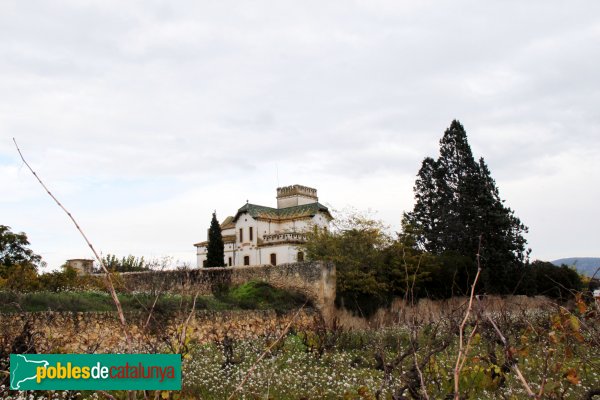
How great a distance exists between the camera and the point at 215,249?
40.8 m

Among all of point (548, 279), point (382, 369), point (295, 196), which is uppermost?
point (295, 196)

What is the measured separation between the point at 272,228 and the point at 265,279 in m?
22.7

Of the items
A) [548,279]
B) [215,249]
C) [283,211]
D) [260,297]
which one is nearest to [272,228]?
[283,211]

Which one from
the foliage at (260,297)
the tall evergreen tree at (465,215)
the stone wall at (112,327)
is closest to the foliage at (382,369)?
the stone wall at (112,327)

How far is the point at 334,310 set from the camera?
22.7 meters

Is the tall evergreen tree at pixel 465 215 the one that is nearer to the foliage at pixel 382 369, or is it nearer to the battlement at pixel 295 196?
the battlement at pixel 295 196

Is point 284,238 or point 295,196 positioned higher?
point 295,196

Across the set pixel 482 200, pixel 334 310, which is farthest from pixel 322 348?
pixel 482 200

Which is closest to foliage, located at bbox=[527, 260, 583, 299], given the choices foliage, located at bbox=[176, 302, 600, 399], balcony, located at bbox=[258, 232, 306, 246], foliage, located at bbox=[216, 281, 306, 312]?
foliage, located at bbox=[216, 281, 306, 312]

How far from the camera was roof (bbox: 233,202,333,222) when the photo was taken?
45.6 metres

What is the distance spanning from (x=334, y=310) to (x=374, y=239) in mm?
6747

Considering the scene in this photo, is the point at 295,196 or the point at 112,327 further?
the point at 295,196

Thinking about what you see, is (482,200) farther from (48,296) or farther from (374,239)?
(48,296)

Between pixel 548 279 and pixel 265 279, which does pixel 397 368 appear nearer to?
pixel 265 279
